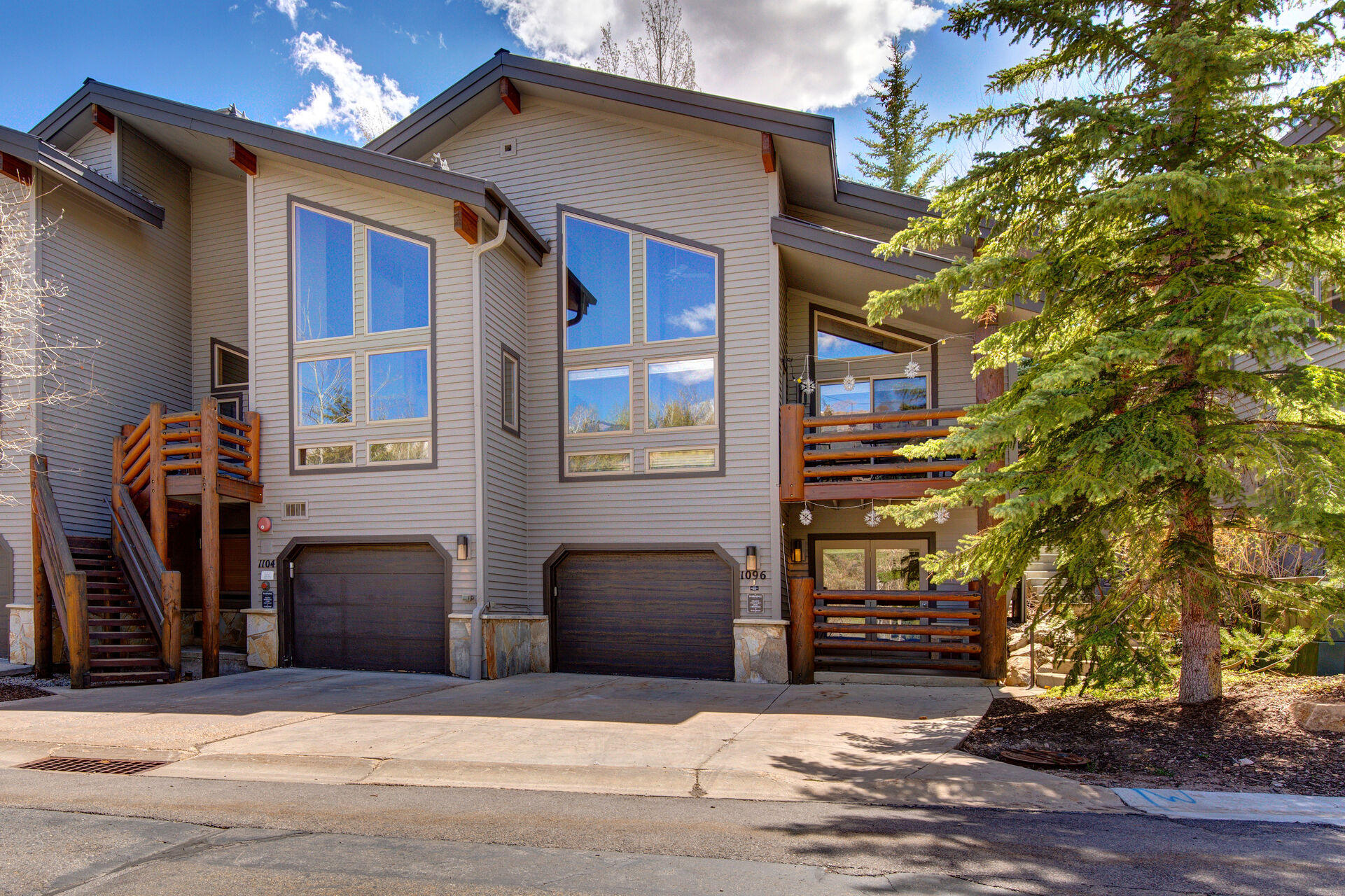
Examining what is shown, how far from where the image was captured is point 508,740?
7363 mm

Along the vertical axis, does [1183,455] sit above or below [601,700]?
above

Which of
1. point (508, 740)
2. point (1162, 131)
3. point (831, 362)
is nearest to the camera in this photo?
point (1162, 131)

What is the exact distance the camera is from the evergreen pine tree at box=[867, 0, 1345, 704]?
622 cm

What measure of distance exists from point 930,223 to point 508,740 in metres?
6.22

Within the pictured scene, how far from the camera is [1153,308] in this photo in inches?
276

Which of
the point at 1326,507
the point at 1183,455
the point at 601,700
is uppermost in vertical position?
the point at 1183,455

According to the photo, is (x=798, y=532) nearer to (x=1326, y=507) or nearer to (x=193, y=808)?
(x=1326, y=507)

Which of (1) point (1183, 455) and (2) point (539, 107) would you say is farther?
(2) point (539, 107)

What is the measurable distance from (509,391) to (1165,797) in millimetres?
9869

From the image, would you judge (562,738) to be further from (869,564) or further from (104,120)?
(104,120)

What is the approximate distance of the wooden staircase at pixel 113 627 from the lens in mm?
10969

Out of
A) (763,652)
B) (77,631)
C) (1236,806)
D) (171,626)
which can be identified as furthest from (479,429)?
(1236,806)

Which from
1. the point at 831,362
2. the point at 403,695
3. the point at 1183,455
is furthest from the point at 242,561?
the point at 1183,455

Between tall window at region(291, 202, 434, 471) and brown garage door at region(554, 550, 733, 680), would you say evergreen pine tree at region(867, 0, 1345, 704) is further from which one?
tall window at region(291, 202, 434, 471)
